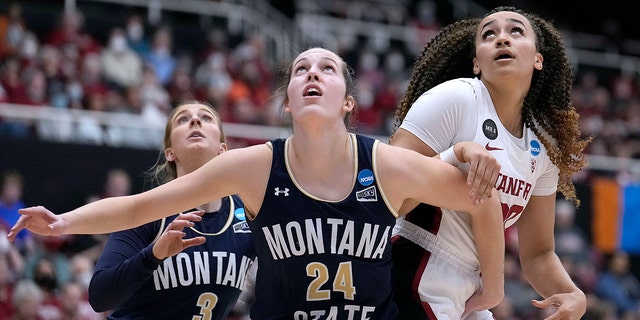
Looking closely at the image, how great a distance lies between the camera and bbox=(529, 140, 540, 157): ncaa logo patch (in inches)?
178

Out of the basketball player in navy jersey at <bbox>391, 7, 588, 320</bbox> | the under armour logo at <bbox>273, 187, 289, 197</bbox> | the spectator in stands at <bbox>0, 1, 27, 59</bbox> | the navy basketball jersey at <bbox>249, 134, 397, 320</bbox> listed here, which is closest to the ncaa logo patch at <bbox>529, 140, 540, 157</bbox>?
the basketball player in navy jersey at <bbox>391, 7, 588, 320</bbox>

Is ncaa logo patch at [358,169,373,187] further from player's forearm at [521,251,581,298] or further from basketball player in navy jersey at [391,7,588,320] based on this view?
player's forearm at [521,251,581,298]

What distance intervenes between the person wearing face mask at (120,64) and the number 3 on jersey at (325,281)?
874 cm

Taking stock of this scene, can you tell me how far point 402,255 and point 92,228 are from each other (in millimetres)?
1351

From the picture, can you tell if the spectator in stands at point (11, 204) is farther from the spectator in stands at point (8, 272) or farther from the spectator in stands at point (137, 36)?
the spectator in stands at point (137, 36)

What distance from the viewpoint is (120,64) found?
1252 centimetres

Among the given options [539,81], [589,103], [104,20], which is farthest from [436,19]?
[539,81]

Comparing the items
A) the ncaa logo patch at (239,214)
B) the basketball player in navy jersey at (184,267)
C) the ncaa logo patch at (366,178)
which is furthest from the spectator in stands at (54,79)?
the ncaa logo patch at (366,178)

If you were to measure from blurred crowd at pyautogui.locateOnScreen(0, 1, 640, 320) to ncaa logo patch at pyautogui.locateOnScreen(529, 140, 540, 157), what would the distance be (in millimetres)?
5342

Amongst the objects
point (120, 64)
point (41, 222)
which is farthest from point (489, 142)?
point (120, 64)

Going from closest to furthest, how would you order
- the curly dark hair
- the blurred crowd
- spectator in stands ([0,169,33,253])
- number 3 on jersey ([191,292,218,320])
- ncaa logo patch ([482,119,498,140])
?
ncaa logo patch ([482,119,498,140]) → the curly dark hair → number 3 on jersey ([191,292,218,320]) → the blurred crowd → spectator in stands ([0,169,33,253])

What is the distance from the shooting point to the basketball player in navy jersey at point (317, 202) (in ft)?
12.7

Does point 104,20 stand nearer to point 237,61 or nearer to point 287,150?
point 237,61

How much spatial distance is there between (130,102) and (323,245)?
8350 mm
